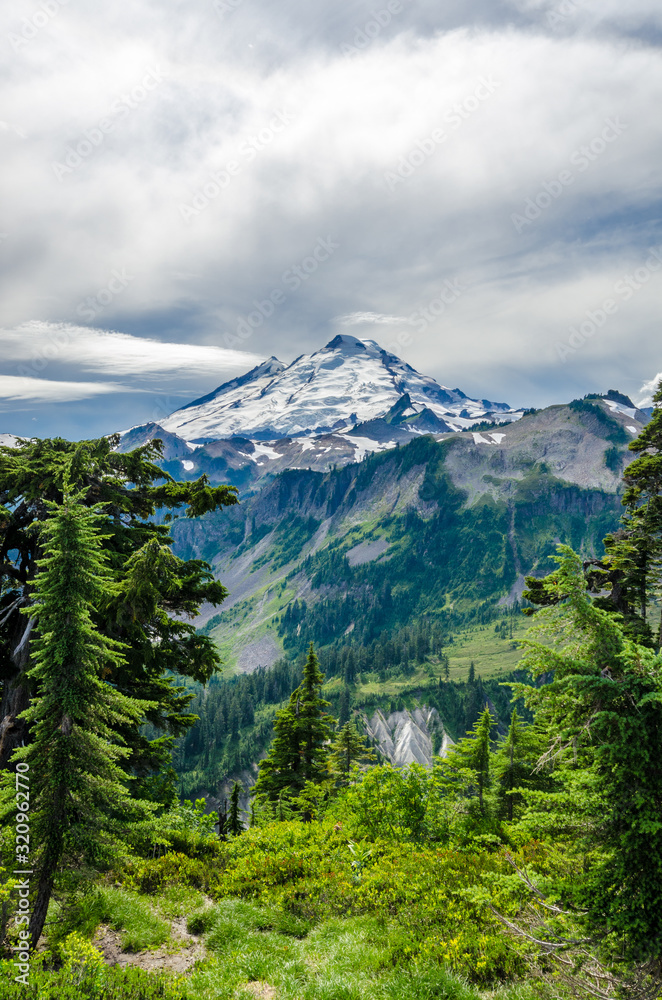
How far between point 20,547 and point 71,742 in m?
13.3

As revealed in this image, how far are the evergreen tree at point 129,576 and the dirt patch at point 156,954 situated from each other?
21.1 feet

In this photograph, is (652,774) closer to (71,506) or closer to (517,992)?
(517,992)

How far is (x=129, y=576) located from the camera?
627 inches

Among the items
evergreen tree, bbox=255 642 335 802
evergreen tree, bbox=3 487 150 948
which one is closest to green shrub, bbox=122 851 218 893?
evergreen tree, bbox=3 487 150 948

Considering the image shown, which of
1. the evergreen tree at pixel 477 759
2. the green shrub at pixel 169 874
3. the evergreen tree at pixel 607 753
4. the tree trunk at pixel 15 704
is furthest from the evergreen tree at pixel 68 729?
the evergreen tree at pixel 477 759

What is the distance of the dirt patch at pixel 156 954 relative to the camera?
10648mm

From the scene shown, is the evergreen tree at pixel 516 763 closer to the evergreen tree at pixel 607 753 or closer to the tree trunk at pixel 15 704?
the evergreen tree at pixel 607 753

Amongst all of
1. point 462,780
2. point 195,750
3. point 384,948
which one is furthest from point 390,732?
point 384,948

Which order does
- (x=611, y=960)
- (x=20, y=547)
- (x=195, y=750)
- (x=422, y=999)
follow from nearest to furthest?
(x=611, y=960) → (x=422, y=999) → (x=20, y=547) → (x=195, y=750)

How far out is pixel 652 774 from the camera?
7.58m

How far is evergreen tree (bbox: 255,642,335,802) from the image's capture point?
110ft

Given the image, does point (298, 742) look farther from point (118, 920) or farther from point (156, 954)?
point (156, 954)

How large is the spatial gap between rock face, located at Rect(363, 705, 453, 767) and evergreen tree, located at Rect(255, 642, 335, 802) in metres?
160

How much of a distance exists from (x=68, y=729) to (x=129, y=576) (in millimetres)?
6983
